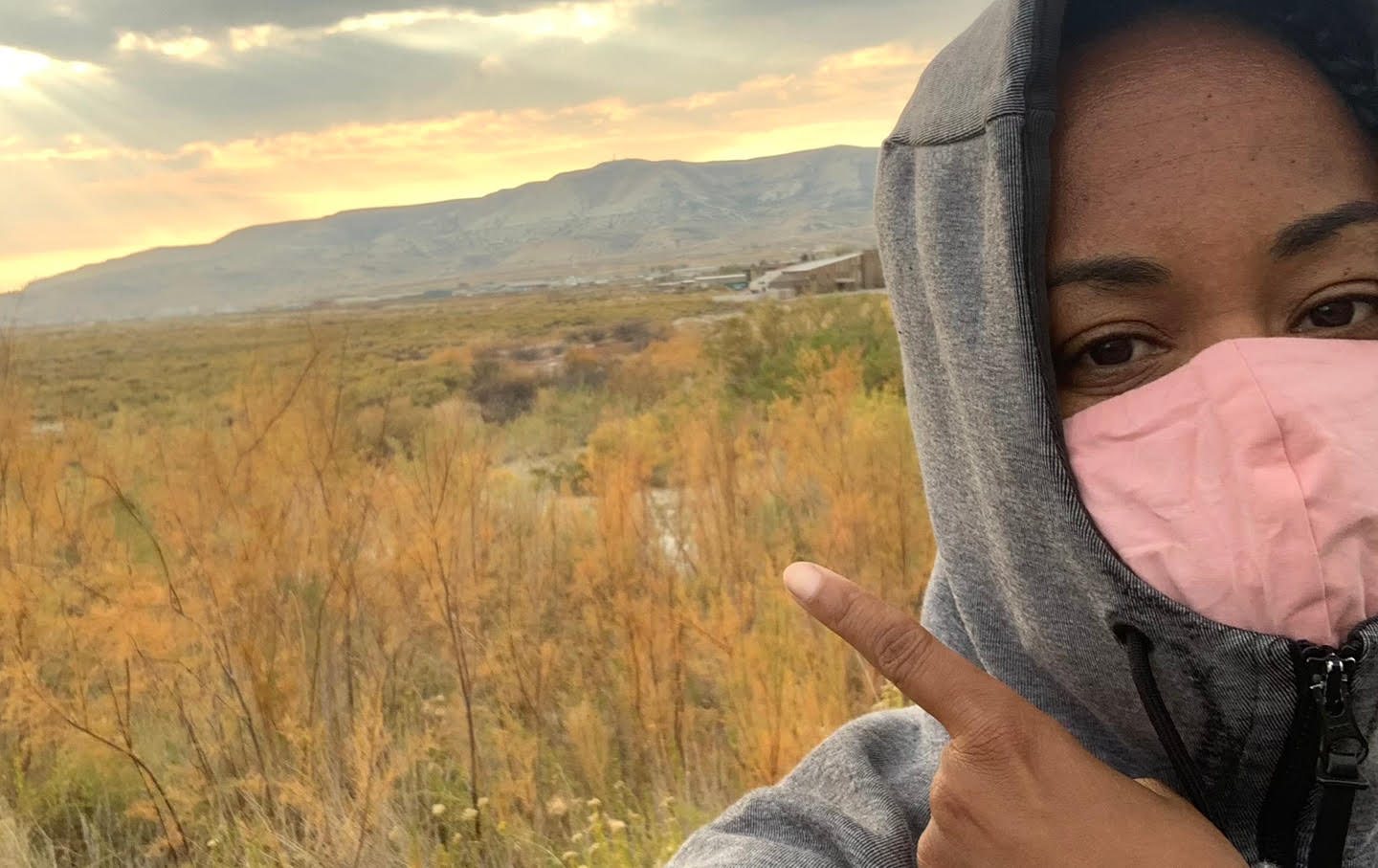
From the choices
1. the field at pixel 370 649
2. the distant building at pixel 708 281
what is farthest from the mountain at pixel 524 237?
the field at pixel 370 649

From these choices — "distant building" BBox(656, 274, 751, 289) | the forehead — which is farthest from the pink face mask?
"distant building" BBox(656, 274, 751, 289)

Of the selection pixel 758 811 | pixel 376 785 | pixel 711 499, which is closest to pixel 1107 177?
pixel 758 811

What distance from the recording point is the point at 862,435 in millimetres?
4102

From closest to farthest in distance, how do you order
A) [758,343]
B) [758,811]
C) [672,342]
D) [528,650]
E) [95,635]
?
[758,811]
[95,635]
[528,650]
[758,343]
[672,342]

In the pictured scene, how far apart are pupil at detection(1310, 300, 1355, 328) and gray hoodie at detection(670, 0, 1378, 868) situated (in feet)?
0.83

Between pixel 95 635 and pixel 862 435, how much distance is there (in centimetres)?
298

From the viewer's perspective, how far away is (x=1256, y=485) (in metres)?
0.72

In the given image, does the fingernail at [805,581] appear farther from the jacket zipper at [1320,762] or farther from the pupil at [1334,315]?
the pupil at [1334,315]

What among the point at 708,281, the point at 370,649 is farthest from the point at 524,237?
the point at 370,649

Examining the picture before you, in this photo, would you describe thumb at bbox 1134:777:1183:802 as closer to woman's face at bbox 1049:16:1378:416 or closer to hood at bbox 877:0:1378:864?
hood at bbox 877:0:1378:864

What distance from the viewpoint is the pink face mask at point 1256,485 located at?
2.29 ft

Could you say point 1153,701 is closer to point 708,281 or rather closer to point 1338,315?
point 1338,315

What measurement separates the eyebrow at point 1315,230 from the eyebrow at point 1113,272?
0.33 feet

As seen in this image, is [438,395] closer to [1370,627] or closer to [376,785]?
[376,785]
